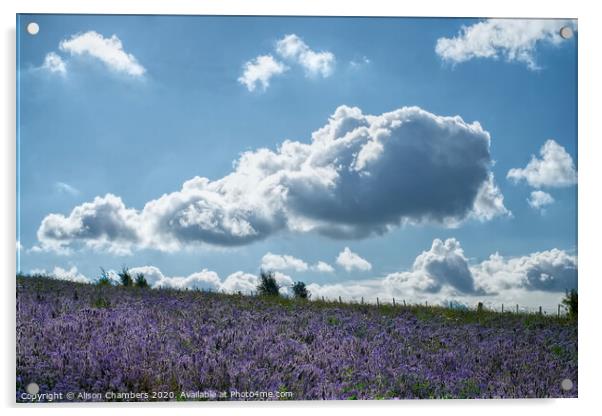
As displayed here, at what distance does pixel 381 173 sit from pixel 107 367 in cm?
298

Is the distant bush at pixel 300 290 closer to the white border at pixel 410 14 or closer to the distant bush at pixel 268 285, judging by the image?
the distant bush at pixel 268 285

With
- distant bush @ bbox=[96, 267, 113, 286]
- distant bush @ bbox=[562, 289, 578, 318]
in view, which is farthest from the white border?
distant bush @ bbox=[96, 267, 113, 286]

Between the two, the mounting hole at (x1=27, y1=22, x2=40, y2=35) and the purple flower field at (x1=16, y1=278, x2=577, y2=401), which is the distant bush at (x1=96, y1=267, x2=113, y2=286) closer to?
the purple flower field at (x1=16, y1=278, x2=577, y2=401)

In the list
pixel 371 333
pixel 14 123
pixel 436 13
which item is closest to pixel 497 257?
pixel 371 333

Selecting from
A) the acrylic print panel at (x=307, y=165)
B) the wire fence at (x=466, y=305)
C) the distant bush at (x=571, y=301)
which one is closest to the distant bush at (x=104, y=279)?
the acrylic print panel at (x=307, y=165)

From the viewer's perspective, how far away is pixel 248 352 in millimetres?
5488

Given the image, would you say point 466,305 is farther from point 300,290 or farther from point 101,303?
point 101,303

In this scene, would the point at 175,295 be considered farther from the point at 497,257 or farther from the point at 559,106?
the point at 559,106

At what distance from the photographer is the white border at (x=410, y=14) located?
5.38 m

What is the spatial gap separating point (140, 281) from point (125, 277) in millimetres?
184

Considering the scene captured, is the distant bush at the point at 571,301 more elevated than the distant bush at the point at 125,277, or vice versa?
the distant bush at the point at 125,277

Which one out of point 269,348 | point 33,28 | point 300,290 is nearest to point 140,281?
point 269,348

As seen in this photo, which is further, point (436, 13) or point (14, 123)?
point (436, 13)

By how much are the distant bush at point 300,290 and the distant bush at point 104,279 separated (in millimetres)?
1747
